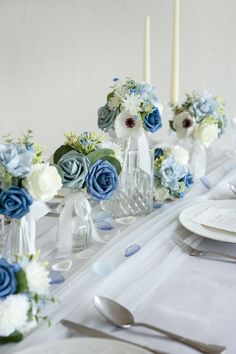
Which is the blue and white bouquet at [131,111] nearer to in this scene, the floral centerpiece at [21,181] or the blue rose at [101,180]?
the blue rose at [101,180]

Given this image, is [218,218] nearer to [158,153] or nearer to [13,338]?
[158,153]

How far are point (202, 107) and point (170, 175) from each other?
0.32m

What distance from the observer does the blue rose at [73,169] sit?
35.1 inches

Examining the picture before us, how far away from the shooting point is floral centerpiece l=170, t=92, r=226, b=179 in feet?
4.66

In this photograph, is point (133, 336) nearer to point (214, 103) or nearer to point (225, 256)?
point (225, 256)

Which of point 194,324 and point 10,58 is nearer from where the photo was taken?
point 194,324

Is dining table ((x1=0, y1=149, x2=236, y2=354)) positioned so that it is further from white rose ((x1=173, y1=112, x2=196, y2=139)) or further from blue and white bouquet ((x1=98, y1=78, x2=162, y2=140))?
white rose ((x1=173, y1=112, x2=196, y2=139))

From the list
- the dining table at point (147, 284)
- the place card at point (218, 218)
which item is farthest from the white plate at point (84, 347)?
the place card at point (218, 218)

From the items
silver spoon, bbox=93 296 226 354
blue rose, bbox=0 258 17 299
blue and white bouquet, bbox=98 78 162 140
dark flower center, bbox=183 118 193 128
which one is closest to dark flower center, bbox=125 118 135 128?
blue and white bouquet, bbox=98 78 162 140

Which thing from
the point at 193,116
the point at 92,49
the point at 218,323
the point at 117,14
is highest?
the point at 117,14

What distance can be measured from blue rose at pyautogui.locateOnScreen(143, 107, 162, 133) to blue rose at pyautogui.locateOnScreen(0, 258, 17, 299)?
610 mm

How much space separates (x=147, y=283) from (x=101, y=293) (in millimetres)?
87

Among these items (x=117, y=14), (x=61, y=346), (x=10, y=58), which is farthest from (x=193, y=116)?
(x=10, y=58)

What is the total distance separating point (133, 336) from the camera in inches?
25.8
